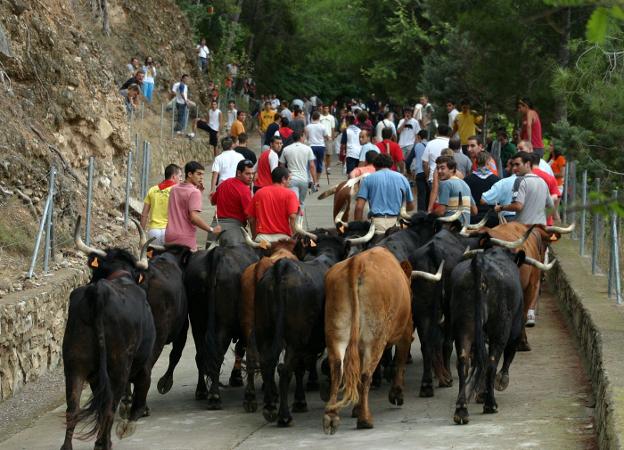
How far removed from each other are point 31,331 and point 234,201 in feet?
11.1

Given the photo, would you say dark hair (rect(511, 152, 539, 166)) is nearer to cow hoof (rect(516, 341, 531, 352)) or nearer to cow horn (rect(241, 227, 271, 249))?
cow hoof (rect(516, 341, 531, 352))

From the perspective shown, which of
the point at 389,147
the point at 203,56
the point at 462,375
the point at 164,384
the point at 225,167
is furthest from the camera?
the point at 203,56

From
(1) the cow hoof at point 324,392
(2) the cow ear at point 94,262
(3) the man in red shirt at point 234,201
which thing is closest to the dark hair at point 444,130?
(3) the man in red shirt at point 234,201

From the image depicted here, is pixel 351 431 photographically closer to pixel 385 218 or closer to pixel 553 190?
pixel 385 218

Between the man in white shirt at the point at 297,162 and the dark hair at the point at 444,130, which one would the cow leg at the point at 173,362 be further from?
the dark hair at the point at 444,130

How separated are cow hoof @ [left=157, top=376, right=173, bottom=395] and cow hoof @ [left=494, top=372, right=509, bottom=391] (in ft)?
10.7

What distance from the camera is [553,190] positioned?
59.1 feet

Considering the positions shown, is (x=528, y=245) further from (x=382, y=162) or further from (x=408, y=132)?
(x=408, y=132)

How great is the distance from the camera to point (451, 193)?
647 inches

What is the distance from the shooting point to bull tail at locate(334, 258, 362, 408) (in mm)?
11312

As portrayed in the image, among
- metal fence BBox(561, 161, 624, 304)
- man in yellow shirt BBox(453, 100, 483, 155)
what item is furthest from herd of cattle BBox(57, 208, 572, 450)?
man in yellow shirt BBox(453, 100, 483, 155)

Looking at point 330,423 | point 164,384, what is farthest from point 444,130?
point 330,423

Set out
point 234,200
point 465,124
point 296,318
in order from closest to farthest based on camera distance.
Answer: point 296,318, point 234,200, point 465,124

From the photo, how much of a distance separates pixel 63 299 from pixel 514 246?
A: 5685mm
